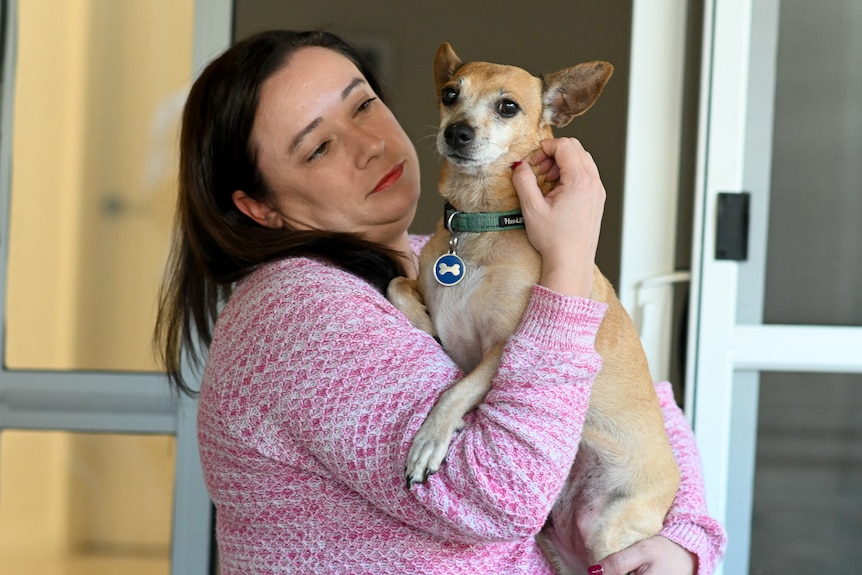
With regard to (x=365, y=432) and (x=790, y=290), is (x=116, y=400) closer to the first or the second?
(x=365, y=432)

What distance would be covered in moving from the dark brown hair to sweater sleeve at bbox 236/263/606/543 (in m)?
0.20

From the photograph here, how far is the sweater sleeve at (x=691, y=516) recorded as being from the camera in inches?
51.1

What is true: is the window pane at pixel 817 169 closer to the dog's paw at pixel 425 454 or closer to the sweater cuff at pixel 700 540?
the sweater cuff at pixel 700 540

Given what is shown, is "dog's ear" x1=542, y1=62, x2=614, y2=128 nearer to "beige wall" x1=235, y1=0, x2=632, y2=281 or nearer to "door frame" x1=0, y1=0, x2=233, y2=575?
"door frame" x1=0, y1=0, x2=233, y2=575

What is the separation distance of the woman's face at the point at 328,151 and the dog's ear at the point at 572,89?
27 cm

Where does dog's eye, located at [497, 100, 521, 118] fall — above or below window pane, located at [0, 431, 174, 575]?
above

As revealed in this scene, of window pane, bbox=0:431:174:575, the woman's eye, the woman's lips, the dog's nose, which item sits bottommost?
window pane, bbox=0:431:174:575

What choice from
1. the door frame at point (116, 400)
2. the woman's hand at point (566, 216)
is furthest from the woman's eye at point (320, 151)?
the door frame at point (116, 400)

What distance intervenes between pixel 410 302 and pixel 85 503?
191cm

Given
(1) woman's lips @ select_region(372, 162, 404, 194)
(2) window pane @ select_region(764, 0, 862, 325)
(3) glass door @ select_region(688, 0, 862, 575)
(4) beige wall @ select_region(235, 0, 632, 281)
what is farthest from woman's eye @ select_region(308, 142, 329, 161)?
(4) beige wall @ select_region(235, 0, 632, 281)

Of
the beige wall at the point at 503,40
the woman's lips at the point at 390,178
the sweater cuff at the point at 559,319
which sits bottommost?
the sweater cuff at the point at 559,319

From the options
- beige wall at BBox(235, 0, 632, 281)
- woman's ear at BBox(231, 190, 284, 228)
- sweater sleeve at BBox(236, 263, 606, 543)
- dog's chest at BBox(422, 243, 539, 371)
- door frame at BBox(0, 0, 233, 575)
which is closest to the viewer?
sweater sleeve at BBox(236, 263, 606, 543)

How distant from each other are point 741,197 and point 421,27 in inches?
63.5

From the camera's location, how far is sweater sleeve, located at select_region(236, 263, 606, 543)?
0.97m
